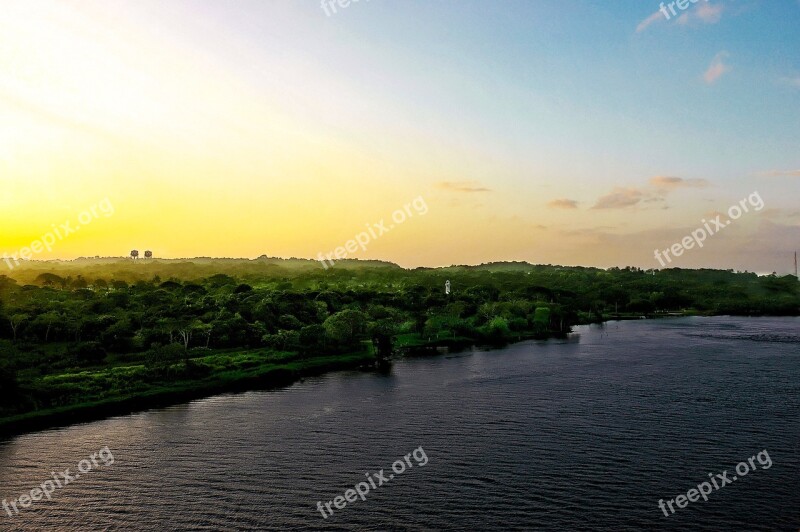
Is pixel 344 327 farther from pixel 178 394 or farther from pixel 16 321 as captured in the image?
pixel 16 321

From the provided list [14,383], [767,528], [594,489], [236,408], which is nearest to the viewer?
[767,528]

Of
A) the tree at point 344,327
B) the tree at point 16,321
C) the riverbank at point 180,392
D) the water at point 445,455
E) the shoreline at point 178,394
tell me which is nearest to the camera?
the water at point 445,455

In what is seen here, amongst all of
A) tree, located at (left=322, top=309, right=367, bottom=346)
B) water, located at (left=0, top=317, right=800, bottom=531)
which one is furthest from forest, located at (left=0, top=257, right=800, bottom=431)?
water, located at (left=0, top=317, right=800, bottom=531)

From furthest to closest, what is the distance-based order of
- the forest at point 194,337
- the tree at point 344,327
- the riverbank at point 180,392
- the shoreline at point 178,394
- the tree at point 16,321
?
1. the tree at point 344,327
2. the tree at point 16,321
3. the forest at point 194,337
4. the riverbank at point 180,392
5. the shoreline at point 178,394

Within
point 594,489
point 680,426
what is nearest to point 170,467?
point 594,489

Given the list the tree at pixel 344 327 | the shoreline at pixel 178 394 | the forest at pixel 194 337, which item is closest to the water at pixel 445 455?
the shoreline at pixel 178 394

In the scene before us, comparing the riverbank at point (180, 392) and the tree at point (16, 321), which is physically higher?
the tree at point (16, 321)

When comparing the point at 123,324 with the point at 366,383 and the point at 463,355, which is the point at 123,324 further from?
the point at 463,355

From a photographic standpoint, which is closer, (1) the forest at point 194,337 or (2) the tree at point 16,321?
(1) the forest at point 194,337

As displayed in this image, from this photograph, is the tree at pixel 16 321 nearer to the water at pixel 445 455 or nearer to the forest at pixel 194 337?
the forest at pixel 194 337
